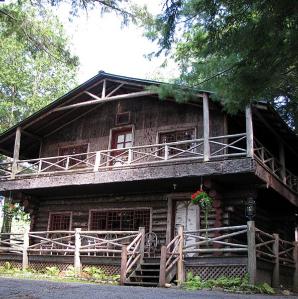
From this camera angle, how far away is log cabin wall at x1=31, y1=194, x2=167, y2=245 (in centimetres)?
1758

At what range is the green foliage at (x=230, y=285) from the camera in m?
12.0

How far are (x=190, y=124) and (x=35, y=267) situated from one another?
8150 millimetres

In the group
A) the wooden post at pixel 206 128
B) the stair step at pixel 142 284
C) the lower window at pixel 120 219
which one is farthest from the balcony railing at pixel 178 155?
the stair step at pixel 142 284

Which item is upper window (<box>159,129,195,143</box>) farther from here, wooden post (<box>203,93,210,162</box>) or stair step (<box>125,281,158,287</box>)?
stair step (<box>125,281,158,287</box>)

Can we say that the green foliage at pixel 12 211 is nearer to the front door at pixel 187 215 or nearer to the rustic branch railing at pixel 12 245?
the rustic branch railing at pixel 12 245

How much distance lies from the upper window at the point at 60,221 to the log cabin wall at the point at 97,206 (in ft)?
0.66

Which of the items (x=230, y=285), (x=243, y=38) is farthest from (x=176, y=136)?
(x=243, y=38)

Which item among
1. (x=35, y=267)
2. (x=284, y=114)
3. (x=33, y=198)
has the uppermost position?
(x=284, y=114)

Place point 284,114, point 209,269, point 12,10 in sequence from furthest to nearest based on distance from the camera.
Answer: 1. point 284,114
2. point 209,269
3. point 12,10

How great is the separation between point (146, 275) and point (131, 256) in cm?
77

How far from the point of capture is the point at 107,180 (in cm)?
1680

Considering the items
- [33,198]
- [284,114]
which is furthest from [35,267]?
[284,114]

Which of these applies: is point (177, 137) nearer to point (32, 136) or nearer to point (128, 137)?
point (128, 137)

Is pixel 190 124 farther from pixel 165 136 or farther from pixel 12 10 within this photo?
pixel 12 10
